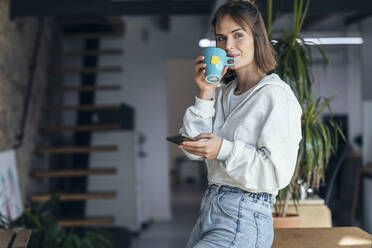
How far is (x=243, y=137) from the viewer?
1.26 meters

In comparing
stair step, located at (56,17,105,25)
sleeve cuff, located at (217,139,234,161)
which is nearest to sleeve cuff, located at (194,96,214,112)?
sleeve cuff, located at (217,139,234,161)

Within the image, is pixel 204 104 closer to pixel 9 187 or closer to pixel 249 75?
pixel 249 75

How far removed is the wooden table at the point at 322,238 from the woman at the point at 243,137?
0.71 feet

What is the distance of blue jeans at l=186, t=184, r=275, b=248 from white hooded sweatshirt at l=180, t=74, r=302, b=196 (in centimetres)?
3

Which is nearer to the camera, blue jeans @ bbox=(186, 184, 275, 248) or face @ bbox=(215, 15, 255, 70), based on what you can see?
blue jeans @ bbox=(186, 184, 275, 248)

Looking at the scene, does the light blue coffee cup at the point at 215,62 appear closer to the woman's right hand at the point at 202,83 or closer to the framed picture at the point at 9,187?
the woman's right hand at the point at 202,83

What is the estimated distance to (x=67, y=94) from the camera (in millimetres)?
6141

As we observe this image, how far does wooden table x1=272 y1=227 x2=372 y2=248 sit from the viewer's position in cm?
137

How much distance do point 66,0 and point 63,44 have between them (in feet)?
8.47

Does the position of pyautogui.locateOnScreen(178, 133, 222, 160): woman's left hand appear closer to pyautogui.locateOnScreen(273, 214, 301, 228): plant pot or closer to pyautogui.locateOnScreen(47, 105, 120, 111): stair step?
pyautogui.locateOnScreen(273, 214, 301, 228): plant pot

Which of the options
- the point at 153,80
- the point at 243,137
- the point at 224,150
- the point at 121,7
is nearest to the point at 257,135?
the point at 243,137

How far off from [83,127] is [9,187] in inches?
55.0

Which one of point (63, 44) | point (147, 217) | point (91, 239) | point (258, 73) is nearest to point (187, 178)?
point (147, 217)

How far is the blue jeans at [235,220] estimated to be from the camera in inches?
48.0
